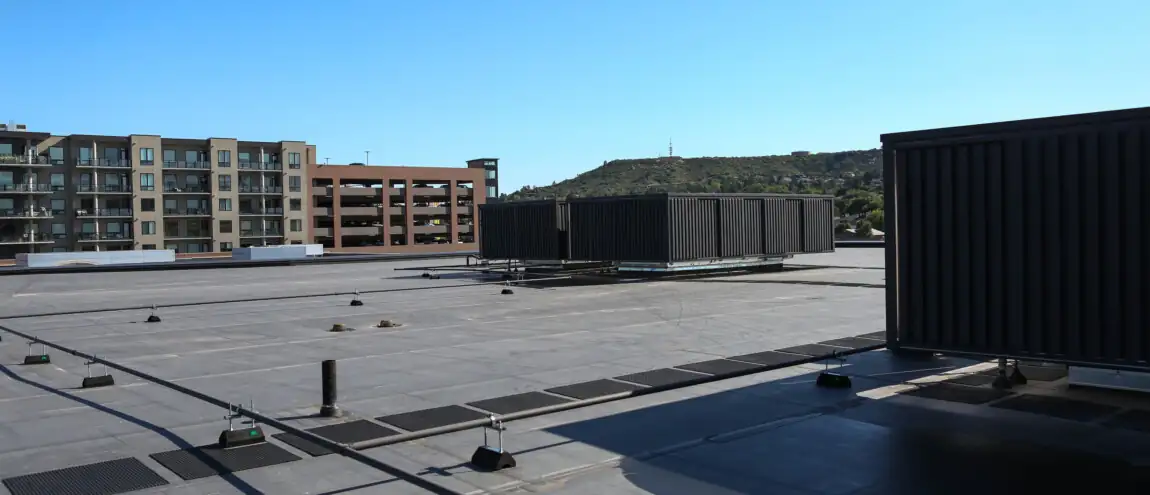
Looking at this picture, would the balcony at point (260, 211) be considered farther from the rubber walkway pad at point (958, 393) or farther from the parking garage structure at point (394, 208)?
the rubber walkway pad at point (958, 393)

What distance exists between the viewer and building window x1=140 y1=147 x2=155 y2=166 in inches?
3812

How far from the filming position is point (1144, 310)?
9.74 metres

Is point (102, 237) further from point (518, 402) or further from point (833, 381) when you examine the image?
point (833, 381)

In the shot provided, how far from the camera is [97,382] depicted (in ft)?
45.8

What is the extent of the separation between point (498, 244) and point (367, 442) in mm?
35439

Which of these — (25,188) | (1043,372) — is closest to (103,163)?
(25,188)

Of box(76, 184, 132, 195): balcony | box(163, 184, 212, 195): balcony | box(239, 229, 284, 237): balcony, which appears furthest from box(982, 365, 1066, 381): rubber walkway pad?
box(239, 229, 284, 237): balcony

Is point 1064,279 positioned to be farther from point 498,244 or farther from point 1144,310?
point 498,244

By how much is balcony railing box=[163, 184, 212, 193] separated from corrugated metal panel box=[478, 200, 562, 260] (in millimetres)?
64745

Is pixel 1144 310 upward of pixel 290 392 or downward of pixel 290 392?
upward

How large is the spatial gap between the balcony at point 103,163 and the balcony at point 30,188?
147 inches

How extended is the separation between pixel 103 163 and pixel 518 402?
9771 centimetres

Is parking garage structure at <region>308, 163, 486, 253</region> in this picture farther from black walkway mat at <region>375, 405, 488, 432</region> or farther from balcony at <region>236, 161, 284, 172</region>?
black walkway mat at <region>375, 405, 488, 432</region>

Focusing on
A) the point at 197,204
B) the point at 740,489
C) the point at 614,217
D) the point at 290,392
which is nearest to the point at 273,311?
the point at 290,392
